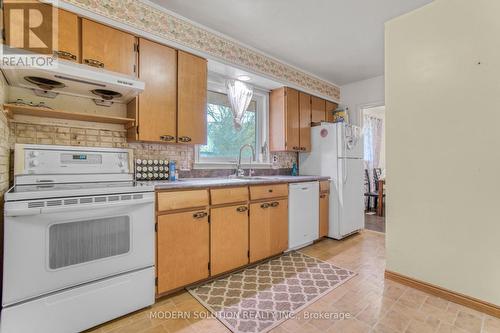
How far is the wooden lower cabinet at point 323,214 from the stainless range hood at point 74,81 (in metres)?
2.58

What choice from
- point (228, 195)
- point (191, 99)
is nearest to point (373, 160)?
point (228, 195)

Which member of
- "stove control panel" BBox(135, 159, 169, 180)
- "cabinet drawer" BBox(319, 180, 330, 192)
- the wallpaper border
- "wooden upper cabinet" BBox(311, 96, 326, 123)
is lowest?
"cabinet drawer" BBox(319, 180, 330, 192)

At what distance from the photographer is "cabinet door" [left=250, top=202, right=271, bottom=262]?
244cm

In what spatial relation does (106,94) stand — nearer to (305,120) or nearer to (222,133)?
(222,133)

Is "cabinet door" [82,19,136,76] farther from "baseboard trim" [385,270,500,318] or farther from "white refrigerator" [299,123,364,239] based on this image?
"baseboard trim" [385,270,500,318]

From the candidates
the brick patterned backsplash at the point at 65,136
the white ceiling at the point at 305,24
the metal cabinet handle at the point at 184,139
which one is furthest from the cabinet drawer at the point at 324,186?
the brick patterned backsplash at the point at 65,136

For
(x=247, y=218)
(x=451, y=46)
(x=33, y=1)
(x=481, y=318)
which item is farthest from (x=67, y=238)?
(x=451, y=46)

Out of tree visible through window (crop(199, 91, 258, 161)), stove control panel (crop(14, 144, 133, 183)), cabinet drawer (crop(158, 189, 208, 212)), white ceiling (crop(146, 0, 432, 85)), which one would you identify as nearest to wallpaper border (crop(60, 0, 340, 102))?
white ceiling (crop(146, 0, 432, 85))

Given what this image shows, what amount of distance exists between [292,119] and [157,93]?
1966 millimetres

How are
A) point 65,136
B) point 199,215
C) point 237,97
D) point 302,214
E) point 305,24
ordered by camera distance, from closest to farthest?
point 65,136
point 199,215
point 305,24
point 302,214
point 237,97

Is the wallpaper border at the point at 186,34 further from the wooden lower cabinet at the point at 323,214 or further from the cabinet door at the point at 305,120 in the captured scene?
the wooden lower cabinet at the point at 323,214

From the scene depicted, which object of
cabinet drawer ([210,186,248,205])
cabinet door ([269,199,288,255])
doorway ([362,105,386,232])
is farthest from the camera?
doorway ([362,105,386,232])

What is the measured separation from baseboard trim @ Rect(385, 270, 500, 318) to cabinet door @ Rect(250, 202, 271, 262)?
1.18 metres

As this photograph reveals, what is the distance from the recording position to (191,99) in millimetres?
2393
